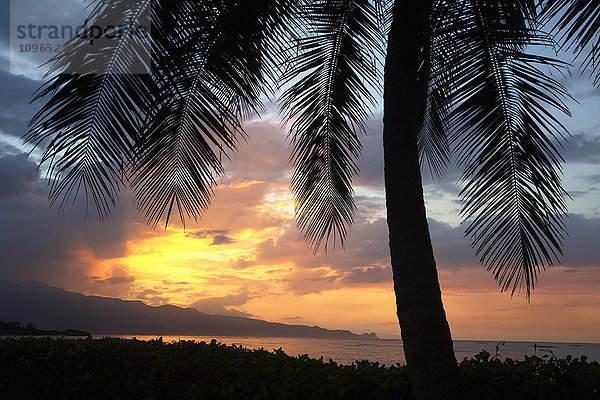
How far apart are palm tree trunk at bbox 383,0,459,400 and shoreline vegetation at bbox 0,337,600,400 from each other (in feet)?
1.41

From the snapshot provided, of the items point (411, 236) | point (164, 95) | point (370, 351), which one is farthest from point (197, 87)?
point (370, 351)

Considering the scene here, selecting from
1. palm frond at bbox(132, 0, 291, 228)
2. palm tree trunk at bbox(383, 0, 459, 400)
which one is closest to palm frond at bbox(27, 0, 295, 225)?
palm frond at bbox(132, 0, 291, 228)

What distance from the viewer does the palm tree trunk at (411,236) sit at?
3023 millimetres

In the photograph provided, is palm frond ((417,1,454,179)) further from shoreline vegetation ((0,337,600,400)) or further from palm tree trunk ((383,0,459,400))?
shoreline vegetation ((0,337,600,400))

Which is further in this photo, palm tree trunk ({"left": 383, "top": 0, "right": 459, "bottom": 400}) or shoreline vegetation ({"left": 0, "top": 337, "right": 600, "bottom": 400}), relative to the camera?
shoreline vegetation ({"left": 0, "top": 337, "right": 600, "bottom": 400})

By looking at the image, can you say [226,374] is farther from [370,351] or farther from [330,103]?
[370,351]

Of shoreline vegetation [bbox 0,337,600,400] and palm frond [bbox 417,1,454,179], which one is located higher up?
palm frond [bbox 417,1,454,179]

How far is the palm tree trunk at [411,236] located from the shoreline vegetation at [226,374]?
0.43 metres

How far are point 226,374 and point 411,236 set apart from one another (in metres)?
2.49

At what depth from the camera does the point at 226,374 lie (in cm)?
441

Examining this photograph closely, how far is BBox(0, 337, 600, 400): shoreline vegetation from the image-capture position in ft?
11.3

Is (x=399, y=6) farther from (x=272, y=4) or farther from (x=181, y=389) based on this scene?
(x=181, y=389)

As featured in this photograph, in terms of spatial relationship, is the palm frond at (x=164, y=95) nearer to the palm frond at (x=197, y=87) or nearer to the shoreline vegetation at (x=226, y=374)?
the palm frond at (x=197, y=87)

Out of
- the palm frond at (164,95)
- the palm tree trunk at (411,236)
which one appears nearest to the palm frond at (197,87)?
the palm frond at (164,95)
